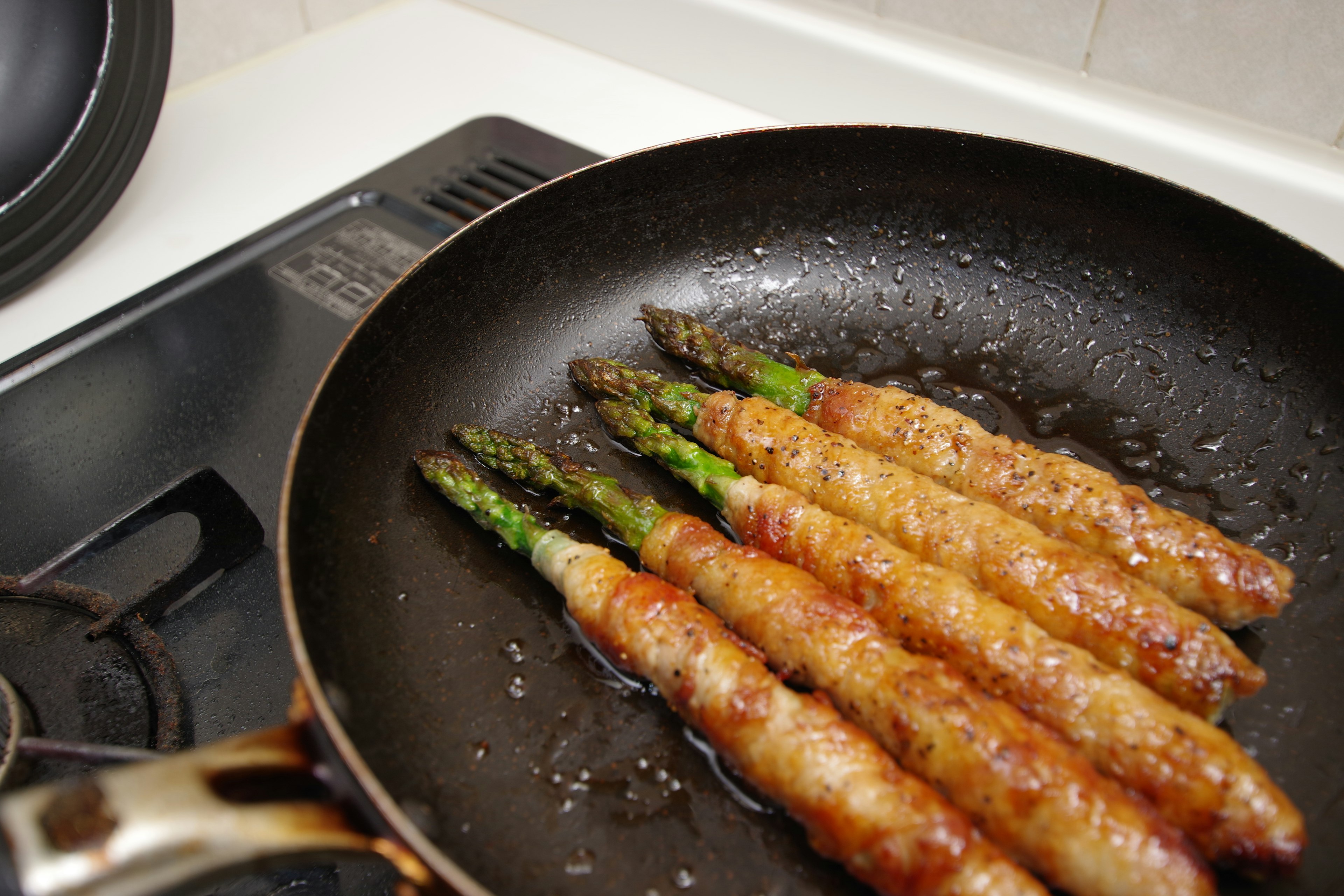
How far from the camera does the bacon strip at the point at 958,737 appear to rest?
1428mm

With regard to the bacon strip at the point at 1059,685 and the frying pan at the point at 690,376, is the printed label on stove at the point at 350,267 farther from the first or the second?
the bacon strip at the point at 1059,685

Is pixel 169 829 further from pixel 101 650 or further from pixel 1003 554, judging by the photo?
pixel 1003 554

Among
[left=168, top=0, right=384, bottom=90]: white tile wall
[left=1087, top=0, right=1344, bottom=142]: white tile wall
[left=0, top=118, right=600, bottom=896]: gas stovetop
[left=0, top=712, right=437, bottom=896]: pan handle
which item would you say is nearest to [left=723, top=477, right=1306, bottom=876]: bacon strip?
[left=0, top=712, right=437, bottom=896]: pan handle

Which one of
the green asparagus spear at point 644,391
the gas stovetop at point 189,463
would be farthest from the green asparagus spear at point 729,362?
the gas stovetop at point 189,463

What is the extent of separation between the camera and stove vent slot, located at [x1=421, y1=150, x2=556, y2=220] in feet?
11.2

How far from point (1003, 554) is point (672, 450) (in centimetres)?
94

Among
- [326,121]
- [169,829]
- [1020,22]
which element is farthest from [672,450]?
[326,121]

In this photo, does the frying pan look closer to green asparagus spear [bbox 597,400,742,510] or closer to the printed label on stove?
green asparagus spear [bbox 597,400,742,510]

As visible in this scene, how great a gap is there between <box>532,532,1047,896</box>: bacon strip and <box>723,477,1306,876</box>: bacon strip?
31 centimetres

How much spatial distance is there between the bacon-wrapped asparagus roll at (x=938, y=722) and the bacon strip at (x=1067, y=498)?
54cm

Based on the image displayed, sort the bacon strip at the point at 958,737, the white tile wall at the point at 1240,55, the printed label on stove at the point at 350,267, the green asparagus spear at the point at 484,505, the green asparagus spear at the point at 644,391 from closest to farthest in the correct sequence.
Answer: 1. the bacon strip at the point at 958,737
2. the green asparagus spear at the point at 484,505
3. the green asparagus spear at the point at 644,391
4. the white tile wall at the point at 1240,55
5. the printed label on stove at the point at 350,267

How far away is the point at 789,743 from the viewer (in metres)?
1.63

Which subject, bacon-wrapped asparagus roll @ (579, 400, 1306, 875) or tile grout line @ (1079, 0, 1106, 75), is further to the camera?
tile grout line @ (1079, 0, 1106, 75)

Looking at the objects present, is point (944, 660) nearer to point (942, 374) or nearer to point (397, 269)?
point (942, 374)
